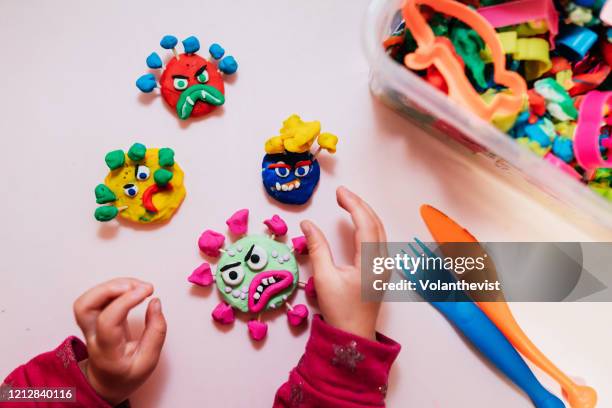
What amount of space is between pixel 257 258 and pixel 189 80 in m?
0.26

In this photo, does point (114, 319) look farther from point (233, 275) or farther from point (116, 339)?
point (233, 275)

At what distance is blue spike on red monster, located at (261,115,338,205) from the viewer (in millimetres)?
647

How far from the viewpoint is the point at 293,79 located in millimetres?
714

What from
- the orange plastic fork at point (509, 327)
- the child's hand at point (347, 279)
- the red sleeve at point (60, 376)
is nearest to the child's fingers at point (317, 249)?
the child's hand at point (347, 279)

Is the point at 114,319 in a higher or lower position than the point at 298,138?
lower

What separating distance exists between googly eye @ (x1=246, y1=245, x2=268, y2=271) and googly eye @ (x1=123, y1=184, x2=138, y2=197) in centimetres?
17

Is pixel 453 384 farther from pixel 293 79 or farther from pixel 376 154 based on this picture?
pixel 293 79

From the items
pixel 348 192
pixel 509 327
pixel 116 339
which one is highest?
pixel 348 192

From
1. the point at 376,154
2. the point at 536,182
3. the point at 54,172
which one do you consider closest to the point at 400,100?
the point at 376,154

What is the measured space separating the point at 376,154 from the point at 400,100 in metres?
0.08

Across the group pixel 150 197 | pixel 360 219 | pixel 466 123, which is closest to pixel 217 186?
pixel 150 197

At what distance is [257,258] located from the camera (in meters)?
0.63

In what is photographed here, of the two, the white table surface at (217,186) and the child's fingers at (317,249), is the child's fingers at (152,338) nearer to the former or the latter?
the white table surface at (217,186)

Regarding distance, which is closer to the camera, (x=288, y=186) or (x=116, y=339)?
(x=116, y=339)
